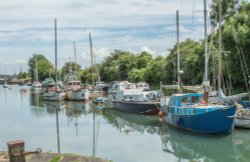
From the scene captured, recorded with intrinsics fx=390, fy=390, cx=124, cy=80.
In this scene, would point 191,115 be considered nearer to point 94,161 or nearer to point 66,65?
point 94,161

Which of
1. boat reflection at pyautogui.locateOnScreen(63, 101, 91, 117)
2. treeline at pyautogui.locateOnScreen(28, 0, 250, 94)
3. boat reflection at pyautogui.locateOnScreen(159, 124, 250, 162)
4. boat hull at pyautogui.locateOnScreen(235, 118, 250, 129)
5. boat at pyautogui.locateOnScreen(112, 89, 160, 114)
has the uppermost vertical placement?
treeline at pyautogui.locateOnScreen(28, 0, 250, 94)

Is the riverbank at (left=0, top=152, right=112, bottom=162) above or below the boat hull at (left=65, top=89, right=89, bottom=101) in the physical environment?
below

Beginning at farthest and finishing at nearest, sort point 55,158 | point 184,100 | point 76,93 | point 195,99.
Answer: point 76,93
point 195,99
point 184,100
point 55,158

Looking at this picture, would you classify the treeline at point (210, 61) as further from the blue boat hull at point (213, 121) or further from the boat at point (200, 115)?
the blue boat hull at point (213, 121)

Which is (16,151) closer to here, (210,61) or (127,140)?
(127,140)

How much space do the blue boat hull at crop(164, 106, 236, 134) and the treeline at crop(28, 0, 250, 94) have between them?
9922mm

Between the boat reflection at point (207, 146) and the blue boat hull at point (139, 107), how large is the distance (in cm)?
1064

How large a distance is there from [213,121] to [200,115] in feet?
2.93

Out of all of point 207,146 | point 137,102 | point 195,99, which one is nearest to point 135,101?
point 137,102

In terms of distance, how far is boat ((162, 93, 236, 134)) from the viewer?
2364 centimetres

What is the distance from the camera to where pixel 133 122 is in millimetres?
34719

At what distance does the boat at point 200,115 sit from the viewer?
2364cm

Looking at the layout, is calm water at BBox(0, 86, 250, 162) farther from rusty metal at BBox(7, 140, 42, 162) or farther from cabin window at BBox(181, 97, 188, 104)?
rusty metal at BBox(7, 140, 42, 162)

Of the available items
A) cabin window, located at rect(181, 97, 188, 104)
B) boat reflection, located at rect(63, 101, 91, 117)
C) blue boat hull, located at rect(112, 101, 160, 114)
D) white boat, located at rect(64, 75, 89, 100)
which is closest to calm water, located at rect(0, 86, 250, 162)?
blue boat hull, located at rect(112, 101, 160, 114)
